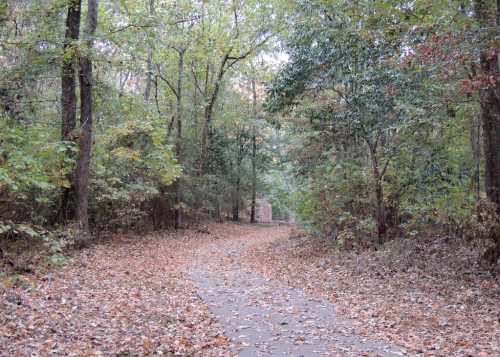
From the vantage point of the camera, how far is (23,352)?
4.88 meters

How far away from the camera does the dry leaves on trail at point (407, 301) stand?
586 centimetres

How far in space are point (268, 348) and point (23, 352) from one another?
299 cm

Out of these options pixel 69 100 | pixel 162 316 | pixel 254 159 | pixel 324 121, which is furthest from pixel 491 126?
pixel 254 159

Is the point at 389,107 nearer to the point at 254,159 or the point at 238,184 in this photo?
the point at 238,184

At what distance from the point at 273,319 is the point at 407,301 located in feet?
8.57

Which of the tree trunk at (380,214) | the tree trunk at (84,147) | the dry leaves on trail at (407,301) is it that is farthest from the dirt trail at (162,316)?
the tree trunk at (380,214)

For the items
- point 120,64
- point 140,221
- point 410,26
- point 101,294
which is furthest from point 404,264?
point 140,221

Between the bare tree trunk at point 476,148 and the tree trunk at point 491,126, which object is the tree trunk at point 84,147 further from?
the bare tree trunk at point 476,148

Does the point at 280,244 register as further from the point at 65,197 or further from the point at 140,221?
the point at 65,197

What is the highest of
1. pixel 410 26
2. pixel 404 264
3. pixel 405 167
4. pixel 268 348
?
pixel 410 26

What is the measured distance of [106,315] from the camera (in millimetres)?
6871

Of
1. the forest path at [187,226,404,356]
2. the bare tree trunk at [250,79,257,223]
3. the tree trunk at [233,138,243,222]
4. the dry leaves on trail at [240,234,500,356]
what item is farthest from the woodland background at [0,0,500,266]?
the tree trunk at [233,138,243,222]

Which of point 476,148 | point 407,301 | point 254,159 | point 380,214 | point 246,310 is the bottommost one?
point 246,310

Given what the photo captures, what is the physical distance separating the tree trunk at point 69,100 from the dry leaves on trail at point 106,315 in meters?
2.37
